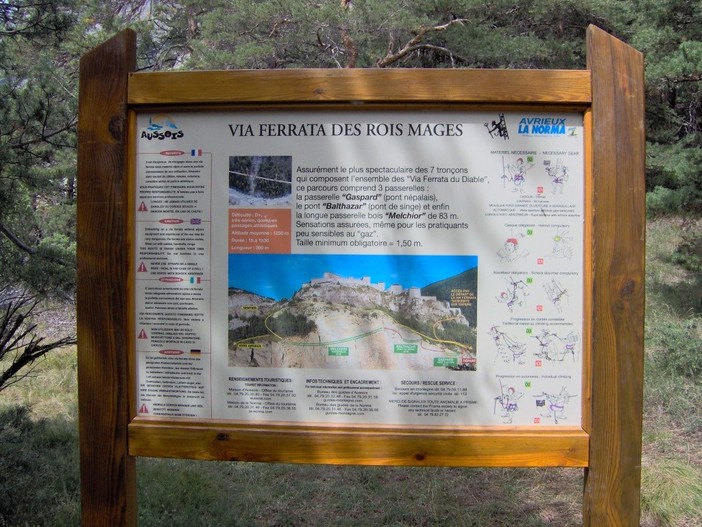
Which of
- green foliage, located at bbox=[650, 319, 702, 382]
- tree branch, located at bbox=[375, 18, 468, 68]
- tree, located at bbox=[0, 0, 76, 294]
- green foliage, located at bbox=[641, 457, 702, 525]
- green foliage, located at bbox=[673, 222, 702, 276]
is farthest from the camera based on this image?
tree branch, located at bbox=[375, 18, 468, 68]

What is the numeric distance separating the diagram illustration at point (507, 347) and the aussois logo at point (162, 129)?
1.22 m

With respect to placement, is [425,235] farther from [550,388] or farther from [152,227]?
[152,227]

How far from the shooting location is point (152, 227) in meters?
2.03

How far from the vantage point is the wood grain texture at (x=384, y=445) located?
1.94m

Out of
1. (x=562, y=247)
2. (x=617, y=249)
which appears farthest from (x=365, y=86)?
(x=617, y=249)

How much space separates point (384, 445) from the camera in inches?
76.7

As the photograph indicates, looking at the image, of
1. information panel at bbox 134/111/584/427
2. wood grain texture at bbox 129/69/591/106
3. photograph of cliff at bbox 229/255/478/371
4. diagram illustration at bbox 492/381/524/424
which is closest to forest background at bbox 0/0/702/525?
information panel at bbox 134/111/584/427

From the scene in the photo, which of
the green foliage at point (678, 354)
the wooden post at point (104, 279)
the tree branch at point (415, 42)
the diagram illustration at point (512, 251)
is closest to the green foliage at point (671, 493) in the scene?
the green foliage at point (678, 354)

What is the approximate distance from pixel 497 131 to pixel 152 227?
117 centimetres

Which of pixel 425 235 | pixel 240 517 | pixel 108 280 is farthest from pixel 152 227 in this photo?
pixel 240 517

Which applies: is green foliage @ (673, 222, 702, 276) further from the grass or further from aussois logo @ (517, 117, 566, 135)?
aussois logo @ (517, 117, 566, 135)

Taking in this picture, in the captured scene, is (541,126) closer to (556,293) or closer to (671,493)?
(556,293)

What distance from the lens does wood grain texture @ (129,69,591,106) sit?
193cm

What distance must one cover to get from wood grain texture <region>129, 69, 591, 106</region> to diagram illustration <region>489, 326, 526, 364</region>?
0.74 m
